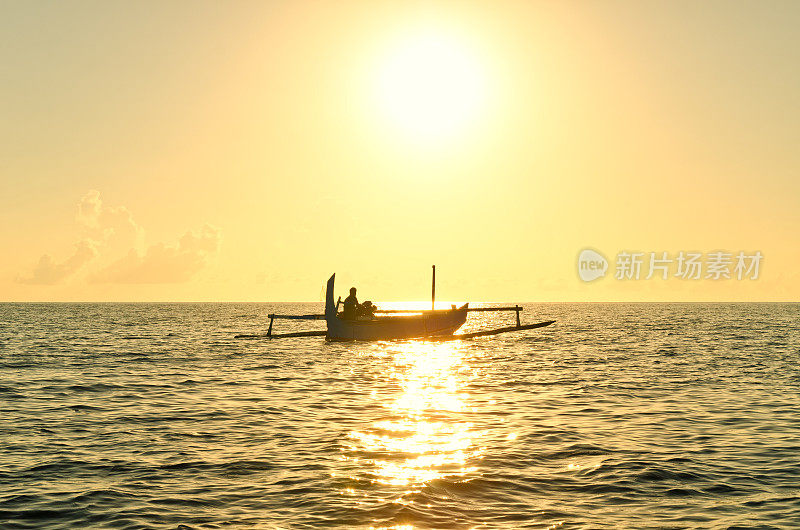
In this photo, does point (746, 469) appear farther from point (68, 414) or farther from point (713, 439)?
point (68, 414)

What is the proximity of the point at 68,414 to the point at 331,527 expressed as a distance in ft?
43.5

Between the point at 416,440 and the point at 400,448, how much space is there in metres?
0.97

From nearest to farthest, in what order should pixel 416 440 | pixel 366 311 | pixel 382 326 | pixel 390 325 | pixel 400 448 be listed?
pixel 400 448 < pixel 416 440 < pixel 382 326 < pixel 390 325 < pixel 366 311

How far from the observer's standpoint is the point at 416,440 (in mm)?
15828

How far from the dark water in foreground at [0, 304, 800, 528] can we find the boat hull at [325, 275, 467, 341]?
13.7 m

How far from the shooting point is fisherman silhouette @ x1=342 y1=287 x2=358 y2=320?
45.4 metres

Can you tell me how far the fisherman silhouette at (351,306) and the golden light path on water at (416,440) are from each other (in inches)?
662

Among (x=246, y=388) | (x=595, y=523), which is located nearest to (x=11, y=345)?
(x=246, y=388)

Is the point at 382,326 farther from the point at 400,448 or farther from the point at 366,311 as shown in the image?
the point at 400,448

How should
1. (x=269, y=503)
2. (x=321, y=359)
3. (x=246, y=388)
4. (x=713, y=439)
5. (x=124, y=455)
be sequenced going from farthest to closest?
(x=321, y=359) < (x=246, y=388) < (x=713, y=439) < (x=124, y=455) < (x=269, y=503)

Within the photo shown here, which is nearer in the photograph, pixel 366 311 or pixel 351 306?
pixel 351 306

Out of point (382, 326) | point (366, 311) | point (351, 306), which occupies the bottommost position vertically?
point (382, 326)

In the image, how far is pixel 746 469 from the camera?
13.4 metres

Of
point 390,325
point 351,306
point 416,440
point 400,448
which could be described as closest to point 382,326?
point 390,325
